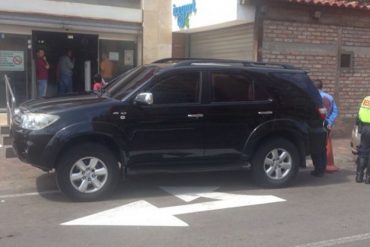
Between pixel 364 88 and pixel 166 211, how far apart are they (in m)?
8.81

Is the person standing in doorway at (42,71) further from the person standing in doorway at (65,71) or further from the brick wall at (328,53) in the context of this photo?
the brick wall at (328,53)

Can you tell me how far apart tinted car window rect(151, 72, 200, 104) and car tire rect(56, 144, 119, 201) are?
1.05 m

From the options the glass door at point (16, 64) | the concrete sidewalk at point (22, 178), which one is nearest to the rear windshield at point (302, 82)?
the concrete sidewalk at point (22, 178)

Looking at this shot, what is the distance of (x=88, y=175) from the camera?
23.2ft

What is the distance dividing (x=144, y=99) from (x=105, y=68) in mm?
Answer: 7381

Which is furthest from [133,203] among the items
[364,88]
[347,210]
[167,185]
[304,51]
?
[364,88]

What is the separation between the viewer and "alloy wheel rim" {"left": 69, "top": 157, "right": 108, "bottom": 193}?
7.03 m

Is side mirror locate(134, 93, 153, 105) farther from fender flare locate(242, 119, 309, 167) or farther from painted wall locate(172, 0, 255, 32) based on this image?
painted wall locate(172, 0, 255, 32)

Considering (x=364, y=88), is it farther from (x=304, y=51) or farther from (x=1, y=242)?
(x=1, y=242)

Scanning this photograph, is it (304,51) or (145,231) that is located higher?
(304,51)

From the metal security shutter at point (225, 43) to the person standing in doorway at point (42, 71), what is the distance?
4.36 meters

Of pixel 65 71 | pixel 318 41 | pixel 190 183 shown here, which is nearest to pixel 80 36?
pixel 65 71

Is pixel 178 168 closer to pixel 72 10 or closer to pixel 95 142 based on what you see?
pixel 95 142

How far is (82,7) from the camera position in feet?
43.9
